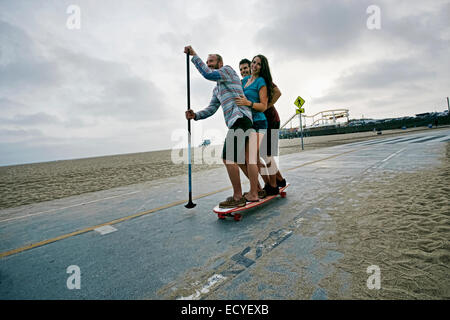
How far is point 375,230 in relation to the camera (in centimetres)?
220

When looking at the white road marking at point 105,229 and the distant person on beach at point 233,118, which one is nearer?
the white road marking at point 105,229

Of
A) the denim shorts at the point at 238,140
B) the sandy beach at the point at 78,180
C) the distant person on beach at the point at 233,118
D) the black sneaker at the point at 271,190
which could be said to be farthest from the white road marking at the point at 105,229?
the sandy beach at the point at 78,180

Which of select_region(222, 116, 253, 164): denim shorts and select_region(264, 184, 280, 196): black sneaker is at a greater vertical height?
select_region(222, 116, 253, 164): denim shorts

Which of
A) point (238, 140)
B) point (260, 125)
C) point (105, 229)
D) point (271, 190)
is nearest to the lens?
point (105, 229)

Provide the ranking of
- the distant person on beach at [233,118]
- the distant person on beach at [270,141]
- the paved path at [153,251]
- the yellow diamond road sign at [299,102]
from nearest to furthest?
the paved path at [153,251], the distant person on beach at [233,118], the distant person on beach at [270,141], the yellow diamond road sign at [299,102]

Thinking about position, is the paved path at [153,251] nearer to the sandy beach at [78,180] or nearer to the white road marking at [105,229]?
the white road marking at [105,229]

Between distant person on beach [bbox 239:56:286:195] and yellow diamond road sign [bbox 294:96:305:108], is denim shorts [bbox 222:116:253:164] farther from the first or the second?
yellow diamond road sign [bbox 294:96:305:108]

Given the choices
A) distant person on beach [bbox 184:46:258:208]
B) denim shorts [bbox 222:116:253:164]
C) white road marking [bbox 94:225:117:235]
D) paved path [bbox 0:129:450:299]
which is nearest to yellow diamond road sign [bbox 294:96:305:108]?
paved path [bbox 0:129:450:299]

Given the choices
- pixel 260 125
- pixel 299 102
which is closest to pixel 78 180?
pixel 260 125

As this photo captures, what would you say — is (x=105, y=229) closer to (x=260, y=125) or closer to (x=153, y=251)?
(x=153, y=251)

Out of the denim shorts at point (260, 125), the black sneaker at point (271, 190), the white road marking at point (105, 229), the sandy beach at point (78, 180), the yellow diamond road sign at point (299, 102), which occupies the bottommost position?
the sandy beach at point (78, 180)
